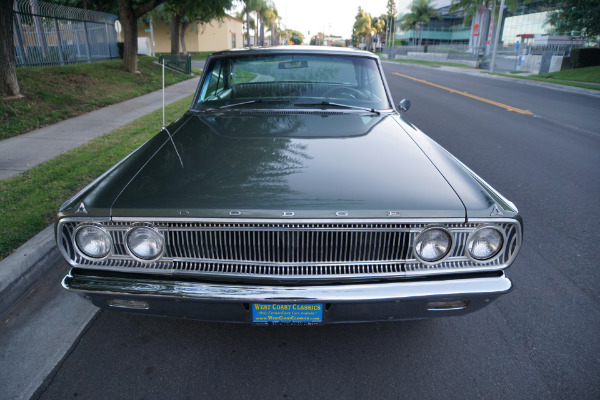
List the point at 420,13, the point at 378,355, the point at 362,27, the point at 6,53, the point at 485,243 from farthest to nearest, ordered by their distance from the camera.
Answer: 1. the point at 362,27
2. the point at 420,13
3. the point at 6,53
4. the point at 378,355
5. the point at 485,243

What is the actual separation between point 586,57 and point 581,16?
452cm

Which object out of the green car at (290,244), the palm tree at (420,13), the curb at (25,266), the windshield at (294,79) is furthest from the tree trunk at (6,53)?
the palm tree at (420,13)

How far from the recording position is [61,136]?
282 inches

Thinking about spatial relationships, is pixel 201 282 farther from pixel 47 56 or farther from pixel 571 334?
pixel 47 56

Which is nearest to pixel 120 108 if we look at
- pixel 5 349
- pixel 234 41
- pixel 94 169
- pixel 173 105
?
pixel 173 105

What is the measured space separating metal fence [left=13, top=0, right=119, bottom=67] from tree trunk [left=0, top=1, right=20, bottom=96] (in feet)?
15.2

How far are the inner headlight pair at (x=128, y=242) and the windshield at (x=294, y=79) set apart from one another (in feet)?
5.81

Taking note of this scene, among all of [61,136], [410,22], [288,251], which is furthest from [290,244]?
[410,22]

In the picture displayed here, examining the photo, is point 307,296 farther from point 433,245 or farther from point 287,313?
point 433,245

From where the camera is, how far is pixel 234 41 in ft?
196

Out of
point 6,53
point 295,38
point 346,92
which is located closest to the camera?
point 346,92

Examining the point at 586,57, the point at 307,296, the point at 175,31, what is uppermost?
the point at 175,31

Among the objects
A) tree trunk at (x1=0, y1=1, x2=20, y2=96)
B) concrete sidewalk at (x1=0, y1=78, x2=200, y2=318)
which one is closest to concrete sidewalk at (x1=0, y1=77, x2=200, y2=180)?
concrete sidewalk at (x1=0, y1=78, x2=200, y2=318)

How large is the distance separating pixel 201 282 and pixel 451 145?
600 centimetres
